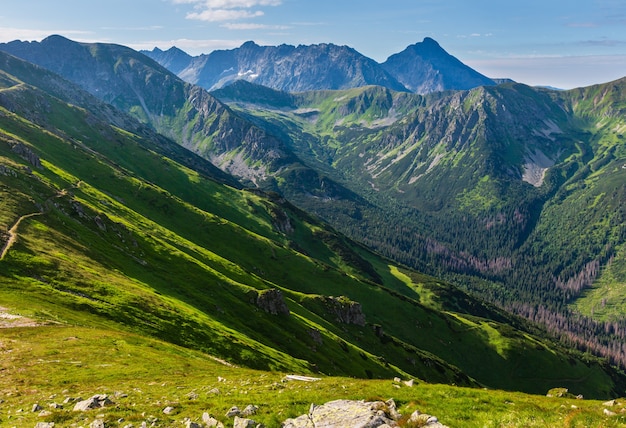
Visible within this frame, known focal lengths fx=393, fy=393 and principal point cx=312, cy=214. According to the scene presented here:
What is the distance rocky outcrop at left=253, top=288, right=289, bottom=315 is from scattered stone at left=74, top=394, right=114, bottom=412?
8070 centimetres

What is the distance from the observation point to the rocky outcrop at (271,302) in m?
110

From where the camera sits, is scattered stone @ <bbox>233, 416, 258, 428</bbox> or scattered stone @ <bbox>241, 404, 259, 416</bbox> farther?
scattered stone @ <bbox>241, 404, 259, 416</bbox>

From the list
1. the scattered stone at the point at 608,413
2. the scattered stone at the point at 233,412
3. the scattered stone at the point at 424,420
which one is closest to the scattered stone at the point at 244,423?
the scattered stone at the point at 233,412

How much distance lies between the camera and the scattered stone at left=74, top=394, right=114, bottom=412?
90.9 ft

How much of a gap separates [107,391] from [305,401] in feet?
58.7

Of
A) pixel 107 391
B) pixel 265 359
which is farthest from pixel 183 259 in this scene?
pixel 107 391

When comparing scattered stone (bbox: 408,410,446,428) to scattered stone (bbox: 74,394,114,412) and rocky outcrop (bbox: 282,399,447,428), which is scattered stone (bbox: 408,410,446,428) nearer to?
rocky outcrop (bbox: 282,399,447,428)

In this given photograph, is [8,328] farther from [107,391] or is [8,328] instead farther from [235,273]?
[235,273]

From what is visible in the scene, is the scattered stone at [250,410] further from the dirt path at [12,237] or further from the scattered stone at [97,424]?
the dirt path at [12,237]

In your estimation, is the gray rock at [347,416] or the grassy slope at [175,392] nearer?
the gray rock at [347,416]

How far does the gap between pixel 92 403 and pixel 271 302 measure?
83.0 meters

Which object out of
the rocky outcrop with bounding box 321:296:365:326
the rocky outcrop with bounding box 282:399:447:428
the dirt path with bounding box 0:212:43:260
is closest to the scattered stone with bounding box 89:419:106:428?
the rocky outcrop with bounding box 282:399:447:428

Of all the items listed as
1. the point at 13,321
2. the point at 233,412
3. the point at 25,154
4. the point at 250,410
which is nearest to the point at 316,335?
the point at 13,321

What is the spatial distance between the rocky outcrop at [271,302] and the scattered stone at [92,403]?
265ft
